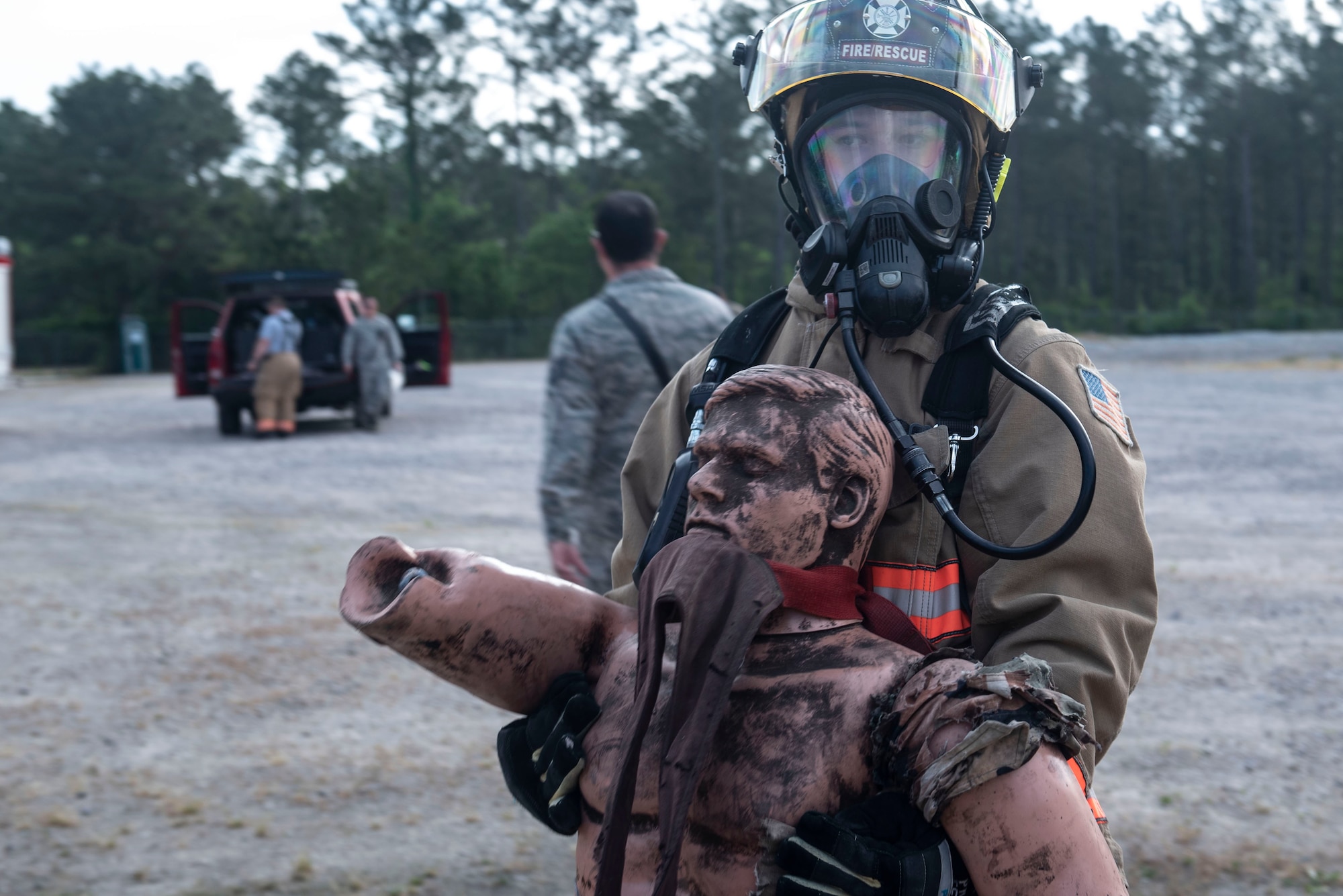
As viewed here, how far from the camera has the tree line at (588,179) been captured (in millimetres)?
43812

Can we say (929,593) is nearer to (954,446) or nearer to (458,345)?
(954,446)

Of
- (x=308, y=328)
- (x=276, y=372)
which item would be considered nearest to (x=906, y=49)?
(x=276, y=372)

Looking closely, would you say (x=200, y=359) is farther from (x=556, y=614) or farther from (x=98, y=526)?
(x=556, y=614)

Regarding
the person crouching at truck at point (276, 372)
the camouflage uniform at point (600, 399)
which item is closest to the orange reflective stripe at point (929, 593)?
the camouflage uniform at point (600, 399)

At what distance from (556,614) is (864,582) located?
1.42 ft

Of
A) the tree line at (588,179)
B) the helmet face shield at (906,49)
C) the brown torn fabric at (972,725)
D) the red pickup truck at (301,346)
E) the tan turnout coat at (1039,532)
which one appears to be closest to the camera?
the brown torn fabric at (972,725)

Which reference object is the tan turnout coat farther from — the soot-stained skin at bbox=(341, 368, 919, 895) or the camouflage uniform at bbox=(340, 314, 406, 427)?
the camouflage uniform at bbox=(340, 314, 406, 427)

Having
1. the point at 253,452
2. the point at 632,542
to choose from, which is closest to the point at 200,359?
the point at 253,452

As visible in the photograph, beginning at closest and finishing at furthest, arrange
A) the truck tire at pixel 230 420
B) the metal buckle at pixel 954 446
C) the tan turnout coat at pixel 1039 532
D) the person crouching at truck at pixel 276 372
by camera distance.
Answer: the tan turnout coat at pixel 1039 532, the metal buckle at pixel 954 446, the person crouching at truck at pixel 276 372, the truck tire at pixel 230 420

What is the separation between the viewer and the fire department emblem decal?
1877mm

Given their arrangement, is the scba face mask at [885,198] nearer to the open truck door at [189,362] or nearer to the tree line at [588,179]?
the open truck door at [189,362]

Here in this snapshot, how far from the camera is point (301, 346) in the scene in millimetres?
19219

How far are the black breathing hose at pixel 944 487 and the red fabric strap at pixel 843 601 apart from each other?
0.46ft

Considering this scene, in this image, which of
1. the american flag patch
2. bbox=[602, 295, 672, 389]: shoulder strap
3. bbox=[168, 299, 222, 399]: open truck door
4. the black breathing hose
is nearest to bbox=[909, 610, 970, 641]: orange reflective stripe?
the black breathing hose
